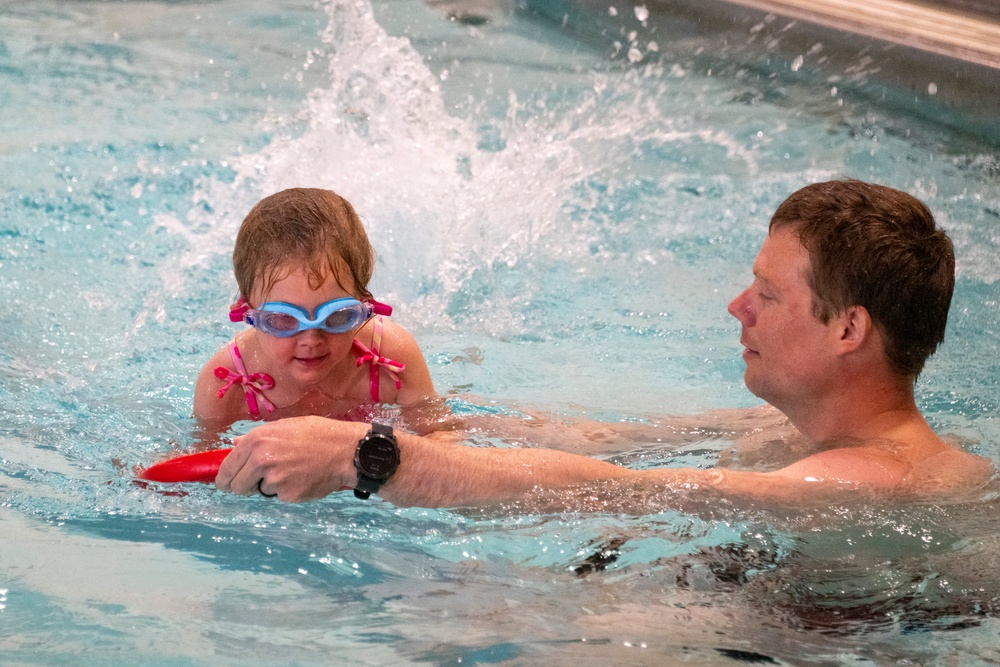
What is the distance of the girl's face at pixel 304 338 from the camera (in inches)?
120

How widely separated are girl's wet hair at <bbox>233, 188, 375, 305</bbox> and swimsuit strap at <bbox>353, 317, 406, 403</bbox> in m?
0.32

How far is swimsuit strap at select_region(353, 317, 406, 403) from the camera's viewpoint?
3512mm

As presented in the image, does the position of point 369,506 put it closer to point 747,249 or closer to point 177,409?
point 177,409

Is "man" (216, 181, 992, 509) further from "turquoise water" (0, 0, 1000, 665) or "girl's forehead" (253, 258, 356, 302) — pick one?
"girl's forehead" (253, 258, 356, 302)

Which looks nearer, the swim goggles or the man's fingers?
the man's fingers

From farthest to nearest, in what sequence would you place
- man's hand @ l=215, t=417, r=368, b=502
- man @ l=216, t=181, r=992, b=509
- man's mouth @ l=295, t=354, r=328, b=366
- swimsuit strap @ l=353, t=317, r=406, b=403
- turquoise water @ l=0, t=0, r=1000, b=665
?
swimsuit strap @ l=353, t=317, r=406, b=403 < man's mouth @ l=295, t=354, r=328, b=366 < man @ l=216, t=181, r=992, b=509 < turquoise water @ l=0, t=0, r=1000, b=665 < man's hand @ l=215, t=417, r=368, b=502

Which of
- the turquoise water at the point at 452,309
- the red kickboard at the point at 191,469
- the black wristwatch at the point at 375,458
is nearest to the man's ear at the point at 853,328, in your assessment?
the turquoise water at the point at 452,309

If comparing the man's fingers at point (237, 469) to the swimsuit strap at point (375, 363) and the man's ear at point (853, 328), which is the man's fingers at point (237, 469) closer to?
the swimsuit strap at point (375, 363)

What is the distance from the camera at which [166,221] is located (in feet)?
19.0

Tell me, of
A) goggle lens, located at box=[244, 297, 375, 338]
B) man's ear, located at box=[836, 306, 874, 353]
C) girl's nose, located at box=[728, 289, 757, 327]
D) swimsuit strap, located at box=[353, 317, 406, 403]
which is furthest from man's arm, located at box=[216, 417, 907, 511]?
swimsuit strap, located at box=[353, 317, 406, 403]

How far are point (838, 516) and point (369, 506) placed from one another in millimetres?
1209

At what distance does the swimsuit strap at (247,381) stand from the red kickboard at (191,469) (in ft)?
2.13

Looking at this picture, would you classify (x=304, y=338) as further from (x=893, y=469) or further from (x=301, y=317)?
(x=893, y=469)

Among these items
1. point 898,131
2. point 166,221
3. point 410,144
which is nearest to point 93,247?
point 166,221
